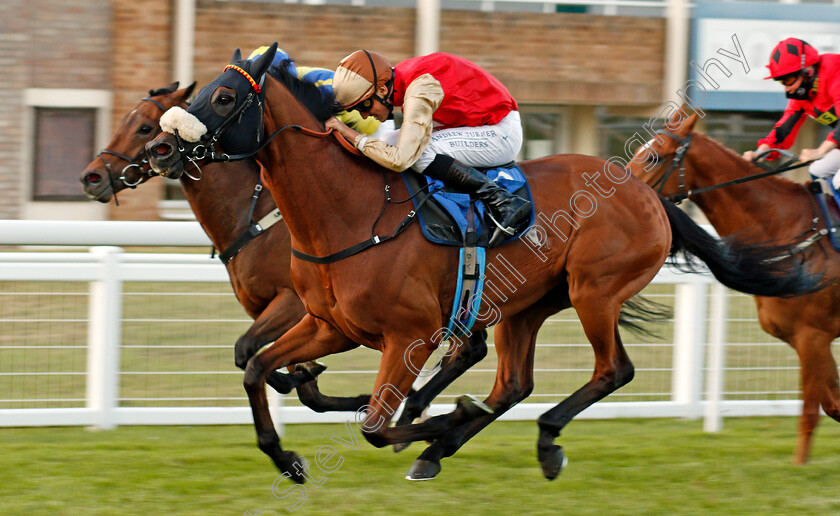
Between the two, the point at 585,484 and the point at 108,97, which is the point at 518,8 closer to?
the point at 108,97

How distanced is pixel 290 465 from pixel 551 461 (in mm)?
1056

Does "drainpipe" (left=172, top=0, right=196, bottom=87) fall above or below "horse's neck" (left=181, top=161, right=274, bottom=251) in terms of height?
above

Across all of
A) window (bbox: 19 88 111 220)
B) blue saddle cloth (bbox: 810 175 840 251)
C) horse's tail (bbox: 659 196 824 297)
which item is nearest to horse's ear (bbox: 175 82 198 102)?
horse's tail (bbox: 659 196 824 297)

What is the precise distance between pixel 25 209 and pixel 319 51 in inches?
169

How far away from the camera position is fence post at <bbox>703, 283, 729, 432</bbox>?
18.4ft

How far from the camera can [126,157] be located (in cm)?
449

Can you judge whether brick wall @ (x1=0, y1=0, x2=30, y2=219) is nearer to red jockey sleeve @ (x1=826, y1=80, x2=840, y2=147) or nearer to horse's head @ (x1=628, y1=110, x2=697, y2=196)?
horse's head @ (x1=628, y1=110, x2=697, y2=196)

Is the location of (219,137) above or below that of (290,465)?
→ above

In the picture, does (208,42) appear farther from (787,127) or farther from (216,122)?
(216,122)

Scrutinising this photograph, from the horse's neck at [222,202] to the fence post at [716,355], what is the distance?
254 cm

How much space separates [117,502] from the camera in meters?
3.90

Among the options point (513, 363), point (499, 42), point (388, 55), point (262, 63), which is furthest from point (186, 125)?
point (499, 42)

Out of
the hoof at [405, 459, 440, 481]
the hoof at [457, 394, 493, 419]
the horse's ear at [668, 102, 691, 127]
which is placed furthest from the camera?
the horse's ear at [668, 102, 691, 127]

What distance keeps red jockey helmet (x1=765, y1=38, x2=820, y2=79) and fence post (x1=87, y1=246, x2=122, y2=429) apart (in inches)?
136
